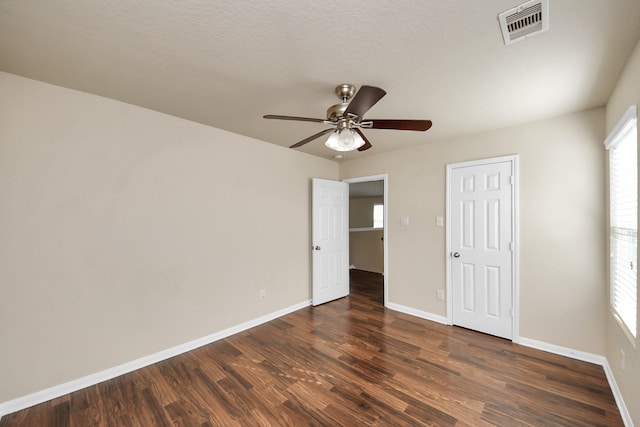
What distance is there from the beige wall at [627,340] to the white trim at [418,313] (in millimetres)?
1481

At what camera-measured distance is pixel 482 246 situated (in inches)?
121

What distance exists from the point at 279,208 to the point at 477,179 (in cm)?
257

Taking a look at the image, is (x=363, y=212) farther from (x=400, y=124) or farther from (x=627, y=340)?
(x=627, y=340)

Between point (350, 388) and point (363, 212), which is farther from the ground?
point (363, 212)

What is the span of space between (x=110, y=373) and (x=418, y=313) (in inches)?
137

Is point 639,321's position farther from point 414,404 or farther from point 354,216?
point 354,216

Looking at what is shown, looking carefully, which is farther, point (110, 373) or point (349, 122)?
point (110, 373)

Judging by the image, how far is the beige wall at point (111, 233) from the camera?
6.24ft

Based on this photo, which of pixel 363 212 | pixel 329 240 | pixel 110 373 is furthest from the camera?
pixel 363 212

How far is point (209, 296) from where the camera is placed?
9.55 ft

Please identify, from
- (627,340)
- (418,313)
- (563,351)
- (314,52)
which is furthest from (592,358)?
(314,52)

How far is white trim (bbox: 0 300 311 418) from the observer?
6.18 feet

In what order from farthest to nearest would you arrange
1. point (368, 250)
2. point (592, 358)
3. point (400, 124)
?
point (368, 250), point (592, 358), point (400, 124)

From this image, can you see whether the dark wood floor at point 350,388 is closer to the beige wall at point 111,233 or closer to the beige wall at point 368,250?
the beige wall at point 111,233
